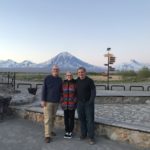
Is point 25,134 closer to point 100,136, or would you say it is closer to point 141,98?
point 100,136

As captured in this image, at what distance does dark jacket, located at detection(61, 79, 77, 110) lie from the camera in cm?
616

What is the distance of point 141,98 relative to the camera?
1484cm

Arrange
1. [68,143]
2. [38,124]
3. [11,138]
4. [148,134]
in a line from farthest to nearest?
[38,124]
[11,138]
[68,143]
[148,134]

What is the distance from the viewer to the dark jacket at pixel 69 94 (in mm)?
6160

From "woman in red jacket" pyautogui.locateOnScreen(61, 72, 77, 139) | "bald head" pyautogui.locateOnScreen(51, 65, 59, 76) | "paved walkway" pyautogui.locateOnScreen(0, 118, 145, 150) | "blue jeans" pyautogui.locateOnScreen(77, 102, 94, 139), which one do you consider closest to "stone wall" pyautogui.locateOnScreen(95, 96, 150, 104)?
"paved walkway" pyautogui.locateOnScreen(0, 118, 145, 150)

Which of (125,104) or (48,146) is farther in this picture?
(125,104)

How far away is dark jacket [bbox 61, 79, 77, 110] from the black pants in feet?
0.53

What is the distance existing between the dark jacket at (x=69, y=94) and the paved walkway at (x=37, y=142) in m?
0.80

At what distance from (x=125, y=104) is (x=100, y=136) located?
8.31 m

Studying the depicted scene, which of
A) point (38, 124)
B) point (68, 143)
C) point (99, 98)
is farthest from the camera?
point (99, 98)

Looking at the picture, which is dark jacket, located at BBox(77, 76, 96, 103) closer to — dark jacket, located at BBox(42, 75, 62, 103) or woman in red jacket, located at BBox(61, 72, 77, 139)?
woman in red jacket, located at BBox(61, 72, 77, 139)

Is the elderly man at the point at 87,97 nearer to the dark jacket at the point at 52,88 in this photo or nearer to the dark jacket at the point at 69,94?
the dark jacket at the point at 69,94

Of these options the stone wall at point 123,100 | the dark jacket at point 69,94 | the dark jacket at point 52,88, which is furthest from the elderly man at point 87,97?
the stone wall at point 123,100

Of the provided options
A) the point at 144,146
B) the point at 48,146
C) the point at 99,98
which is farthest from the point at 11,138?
the point at 99,98
